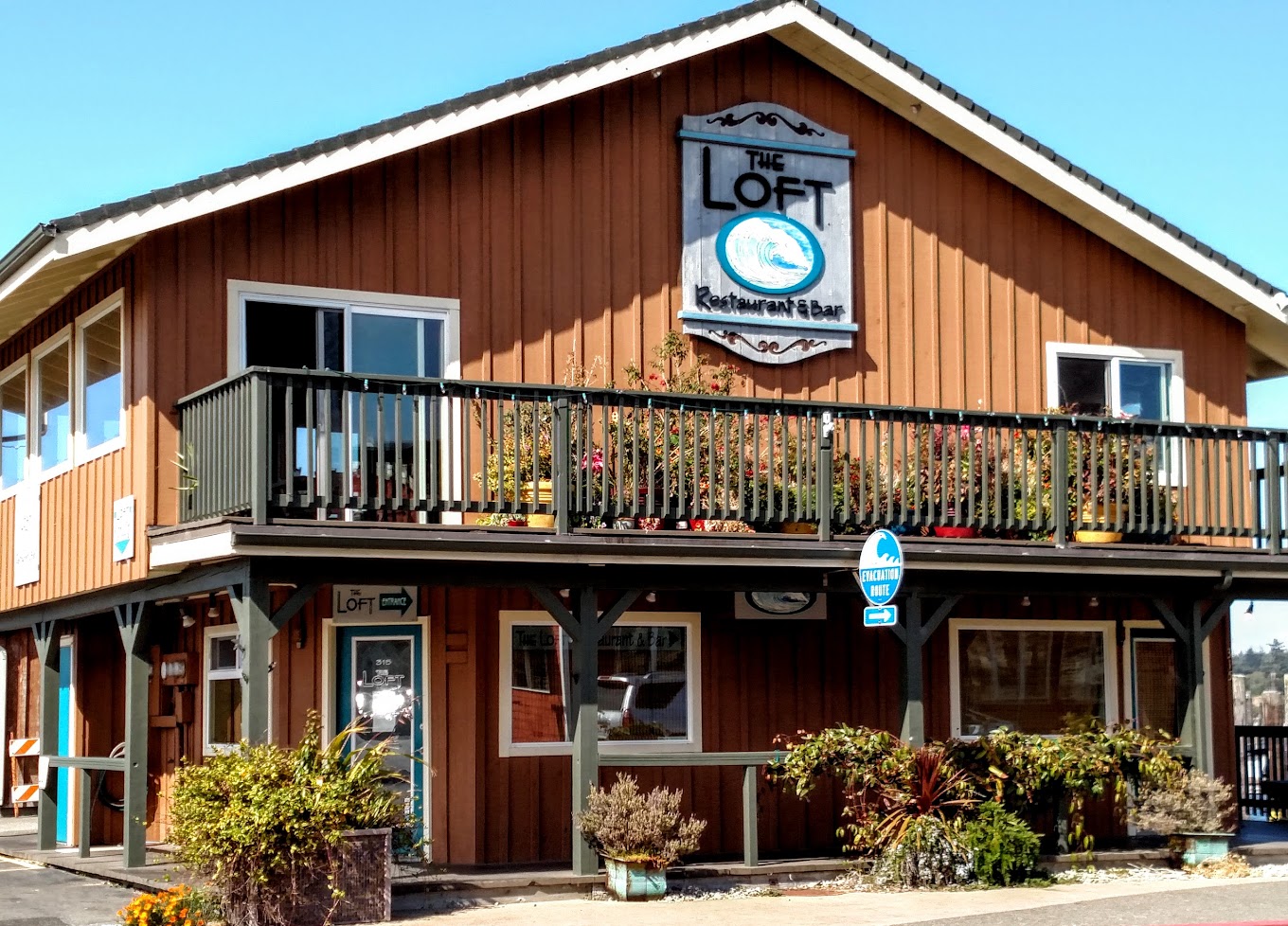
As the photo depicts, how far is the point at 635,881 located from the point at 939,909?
2.46 m

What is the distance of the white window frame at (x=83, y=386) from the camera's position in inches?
642

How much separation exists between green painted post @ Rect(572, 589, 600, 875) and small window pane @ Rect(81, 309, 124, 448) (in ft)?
15.5

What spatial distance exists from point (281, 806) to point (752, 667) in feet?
20.4

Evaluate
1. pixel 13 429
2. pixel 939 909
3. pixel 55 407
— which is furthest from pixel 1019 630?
pixel 13 429

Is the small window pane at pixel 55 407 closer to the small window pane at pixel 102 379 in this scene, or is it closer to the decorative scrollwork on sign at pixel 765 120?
the small window pane at pixel 102 379

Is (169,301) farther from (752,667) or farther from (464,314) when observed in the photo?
(752,667)

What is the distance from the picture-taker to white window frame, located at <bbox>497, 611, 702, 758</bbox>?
16.6 meters

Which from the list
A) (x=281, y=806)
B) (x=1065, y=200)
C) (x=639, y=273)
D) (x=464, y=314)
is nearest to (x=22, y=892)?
(x=281, y=806)

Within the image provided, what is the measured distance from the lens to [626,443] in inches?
607

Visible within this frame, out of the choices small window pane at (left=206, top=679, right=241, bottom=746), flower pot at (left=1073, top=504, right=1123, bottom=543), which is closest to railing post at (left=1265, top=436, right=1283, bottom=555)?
flower pot at (left=1073, top=504, right=1123, bottom=543)

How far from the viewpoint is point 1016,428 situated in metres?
16.7

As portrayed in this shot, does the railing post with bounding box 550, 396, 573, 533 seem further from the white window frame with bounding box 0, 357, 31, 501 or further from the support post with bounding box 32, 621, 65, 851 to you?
the white window frame with bounding box 0, 357, 31, 501

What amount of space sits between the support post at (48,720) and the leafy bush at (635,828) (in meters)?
7.46

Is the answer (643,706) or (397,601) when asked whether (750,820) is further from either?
(397,601)
